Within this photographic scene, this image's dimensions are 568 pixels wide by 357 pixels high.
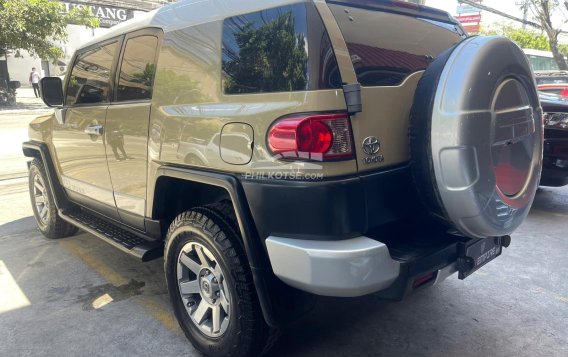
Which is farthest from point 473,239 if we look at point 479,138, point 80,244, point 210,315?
point 80,244

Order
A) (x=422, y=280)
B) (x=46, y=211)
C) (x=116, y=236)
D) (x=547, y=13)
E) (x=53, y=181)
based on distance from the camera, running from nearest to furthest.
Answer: (x=422, y=280), (x=116, y=236), (x=53, y=181), (x=46, y=211), (x=547, y=13)

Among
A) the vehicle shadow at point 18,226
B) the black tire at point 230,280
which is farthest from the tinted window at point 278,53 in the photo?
the vehicle shadow at point 18,226

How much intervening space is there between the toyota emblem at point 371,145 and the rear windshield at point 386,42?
0.27m

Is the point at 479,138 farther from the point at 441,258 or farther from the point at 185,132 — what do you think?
the point at 185,132

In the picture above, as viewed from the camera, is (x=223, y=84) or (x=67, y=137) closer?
(x=223, y=84)

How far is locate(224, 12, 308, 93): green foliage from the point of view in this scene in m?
2.11

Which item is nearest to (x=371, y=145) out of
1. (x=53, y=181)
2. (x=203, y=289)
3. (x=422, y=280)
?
(x=422, y=280)

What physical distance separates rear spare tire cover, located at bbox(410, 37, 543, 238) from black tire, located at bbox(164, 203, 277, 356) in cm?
97

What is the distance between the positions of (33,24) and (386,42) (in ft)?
70.0

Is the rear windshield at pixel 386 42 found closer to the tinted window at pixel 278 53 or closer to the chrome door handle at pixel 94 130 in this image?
the tinted window at pixel 278 53

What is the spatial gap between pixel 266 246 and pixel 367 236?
48cm

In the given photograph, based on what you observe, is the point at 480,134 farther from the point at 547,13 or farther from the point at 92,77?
the point at 547,13

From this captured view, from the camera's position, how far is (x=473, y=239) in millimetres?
2473

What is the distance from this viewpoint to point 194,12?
8.71 feet
